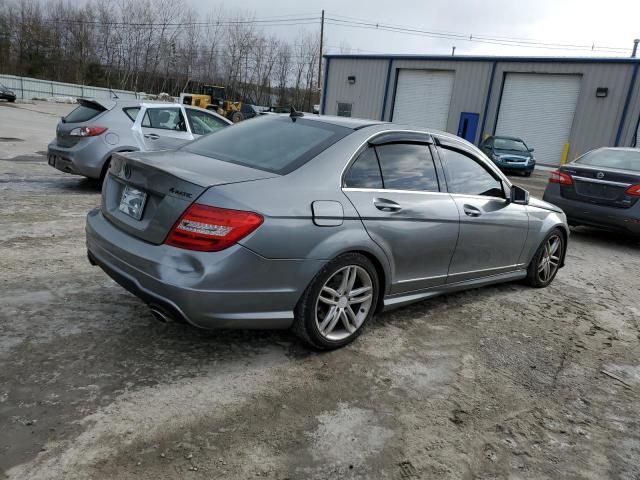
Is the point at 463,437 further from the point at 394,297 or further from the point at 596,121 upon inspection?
the point at 596,121

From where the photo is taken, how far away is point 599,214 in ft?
24.8

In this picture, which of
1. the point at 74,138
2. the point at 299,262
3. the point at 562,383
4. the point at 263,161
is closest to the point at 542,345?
the point at 562,383

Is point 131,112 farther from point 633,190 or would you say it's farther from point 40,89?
point 40,89

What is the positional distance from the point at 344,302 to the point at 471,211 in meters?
1.45

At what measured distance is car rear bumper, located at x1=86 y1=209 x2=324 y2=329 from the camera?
280cm

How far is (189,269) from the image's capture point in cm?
281

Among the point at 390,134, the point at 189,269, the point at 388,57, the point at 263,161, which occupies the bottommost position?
the point at 189,269

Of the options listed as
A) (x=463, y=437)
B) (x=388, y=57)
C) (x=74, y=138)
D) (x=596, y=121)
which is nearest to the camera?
(x=463, y=437)

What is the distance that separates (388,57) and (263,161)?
1197 inches

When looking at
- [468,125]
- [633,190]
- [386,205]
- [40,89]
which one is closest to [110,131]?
[386,205]

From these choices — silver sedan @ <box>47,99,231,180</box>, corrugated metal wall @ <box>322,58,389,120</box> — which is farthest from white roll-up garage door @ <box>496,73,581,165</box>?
silver sedan @ <box>47,99,231,180</box>

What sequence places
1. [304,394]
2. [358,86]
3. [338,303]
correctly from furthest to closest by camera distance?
[358,86], [338,303], [304,394]

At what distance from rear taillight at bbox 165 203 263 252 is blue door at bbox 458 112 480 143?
27.5 m

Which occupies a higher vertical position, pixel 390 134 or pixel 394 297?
pixel 390 134
